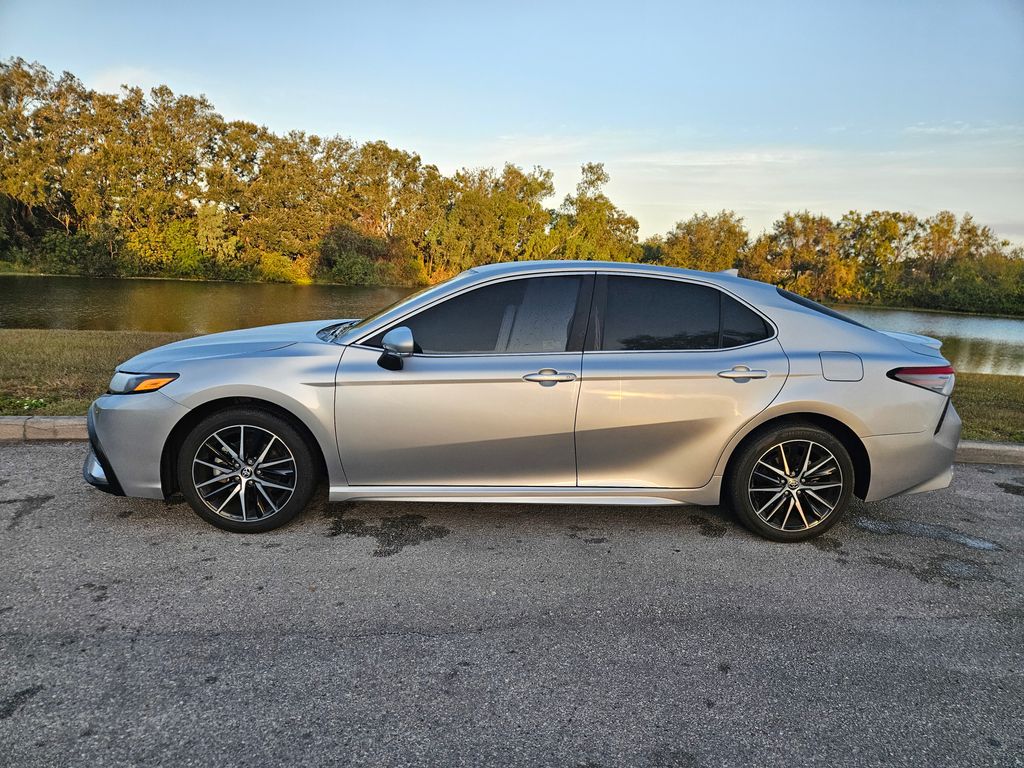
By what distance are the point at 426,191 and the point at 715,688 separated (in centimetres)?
5285

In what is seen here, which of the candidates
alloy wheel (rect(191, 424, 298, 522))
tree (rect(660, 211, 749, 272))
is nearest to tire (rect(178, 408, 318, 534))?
alloy wheel (rect(191, 424, 298, 522))

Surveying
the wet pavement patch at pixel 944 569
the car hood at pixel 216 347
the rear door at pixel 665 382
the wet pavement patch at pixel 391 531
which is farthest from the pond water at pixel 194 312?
the wet pavement patch at pixel 944 569

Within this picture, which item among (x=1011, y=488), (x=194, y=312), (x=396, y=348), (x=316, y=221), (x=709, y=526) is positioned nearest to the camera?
(x=396, y=348)

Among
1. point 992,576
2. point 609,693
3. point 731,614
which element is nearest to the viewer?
point 609,693

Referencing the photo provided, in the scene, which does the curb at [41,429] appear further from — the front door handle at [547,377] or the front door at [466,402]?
the front door handle at [547,377]

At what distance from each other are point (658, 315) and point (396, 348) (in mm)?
1562

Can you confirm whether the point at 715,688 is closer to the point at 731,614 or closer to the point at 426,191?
the point at 731,614

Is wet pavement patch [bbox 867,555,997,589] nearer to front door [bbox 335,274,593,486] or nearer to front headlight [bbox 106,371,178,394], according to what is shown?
front door [bbox 335,274,593,486]

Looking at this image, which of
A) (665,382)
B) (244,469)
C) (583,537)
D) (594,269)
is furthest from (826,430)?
(244,469)

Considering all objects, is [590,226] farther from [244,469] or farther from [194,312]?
[244,469]

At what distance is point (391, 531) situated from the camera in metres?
3.81

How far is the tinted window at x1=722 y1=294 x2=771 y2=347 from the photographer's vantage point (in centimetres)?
382

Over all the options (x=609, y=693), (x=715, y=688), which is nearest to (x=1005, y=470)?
(x=715, y=688)

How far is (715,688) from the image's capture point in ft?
8.02
